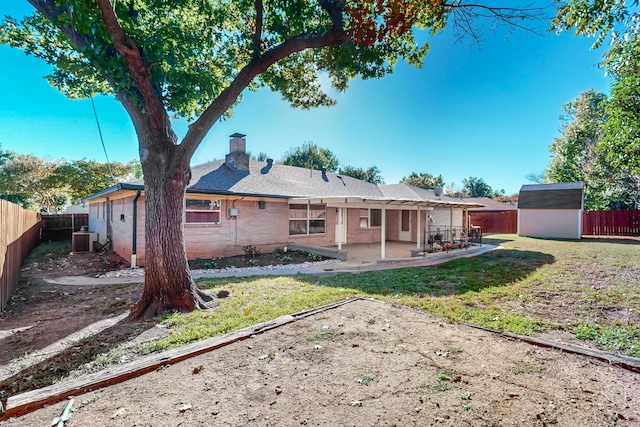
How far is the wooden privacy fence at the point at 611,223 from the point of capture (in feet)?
67.8

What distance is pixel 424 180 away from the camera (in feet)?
150

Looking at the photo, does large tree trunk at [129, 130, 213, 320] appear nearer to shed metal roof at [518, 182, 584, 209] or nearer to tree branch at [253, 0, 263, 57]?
tree branch at [253, 0, 263, 57]

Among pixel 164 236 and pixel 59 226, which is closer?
pixel 164 236

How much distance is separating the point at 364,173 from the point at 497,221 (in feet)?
63.0

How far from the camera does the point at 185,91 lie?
6348mm

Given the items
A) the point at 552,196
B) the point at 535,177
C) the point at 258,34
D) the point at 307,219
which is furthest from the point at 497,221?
the point at 258,34

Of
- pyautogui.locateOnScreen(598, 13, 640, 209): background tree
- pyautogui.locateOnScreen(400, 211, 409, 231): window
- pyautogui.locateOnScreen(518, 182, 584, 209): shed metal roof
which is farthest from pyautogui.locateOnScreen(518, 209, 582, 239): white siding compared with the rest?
pyautogui.locateOnScreen(598, 13, 640, 209): background tree

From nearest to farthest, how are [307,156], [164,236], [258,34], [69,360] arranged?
1. [69,360]
2. [164,236]
3. [258,34]
4. [307,156]

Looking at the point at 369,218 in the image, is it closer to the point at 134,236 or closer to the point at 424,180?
the point at 134,236

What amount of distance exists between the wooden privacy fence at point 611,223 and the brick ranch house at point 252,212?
1219 cm

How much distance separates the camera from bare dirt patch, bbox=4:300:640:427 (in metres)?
2.30

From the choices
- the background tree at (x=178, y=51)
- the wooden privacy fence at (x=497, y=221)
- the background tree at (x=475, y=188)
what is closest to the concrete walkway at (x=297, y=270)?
the background tree at (x=178, y=51)

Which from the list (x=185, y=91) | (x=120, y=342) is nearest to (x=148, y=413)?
(x=120, y=342)

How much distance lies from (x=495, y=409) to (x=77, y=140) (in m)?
31.9
